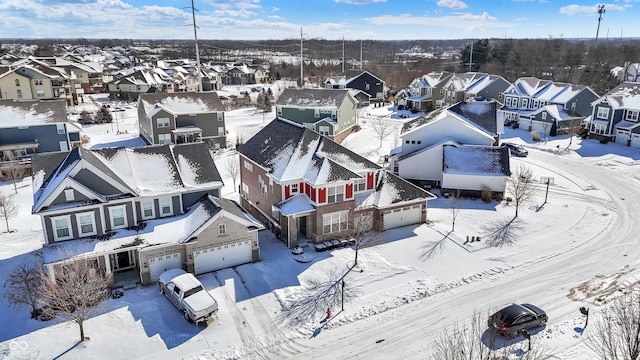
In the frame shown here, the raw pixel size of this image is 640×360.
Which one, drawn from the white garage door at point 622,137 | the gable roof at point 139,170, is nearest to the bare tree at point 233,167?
the gable roof at point 139,170

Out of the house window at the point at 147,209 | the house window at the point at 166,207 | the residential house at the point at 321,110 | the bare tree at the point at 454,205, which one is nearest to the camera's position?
the house window at the point at 147,209

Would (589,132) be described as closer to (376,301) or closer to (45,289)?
(376,301)

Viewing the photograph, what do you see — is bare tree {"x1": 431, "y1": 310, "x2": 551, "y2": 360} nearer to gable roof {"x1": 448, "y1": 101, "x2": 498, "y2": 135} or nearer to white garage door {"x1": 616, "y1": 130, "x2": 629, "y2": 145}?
gable roof {"x1": 448, "y1": 101, "x2": 498, "y2": 135}

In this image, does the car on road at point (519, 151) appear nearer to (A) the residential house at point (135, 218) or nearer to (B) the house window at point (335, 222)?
(B) the house window at point (335, 222)

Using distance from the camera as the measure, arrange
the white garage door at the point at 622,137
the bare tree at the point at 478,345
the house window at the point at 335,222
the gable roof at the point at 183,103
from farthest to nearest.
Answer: the white garage door at the point at 622,137 → the gable roof at the point at 183,103 → the house window at the point at 335,222 → the bare tree at the point at 478,345

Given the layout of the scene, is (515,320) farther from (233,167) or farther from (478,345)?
(233,167)

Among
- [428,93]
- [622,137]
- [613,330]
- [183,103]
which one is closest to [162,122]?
[183,103]
